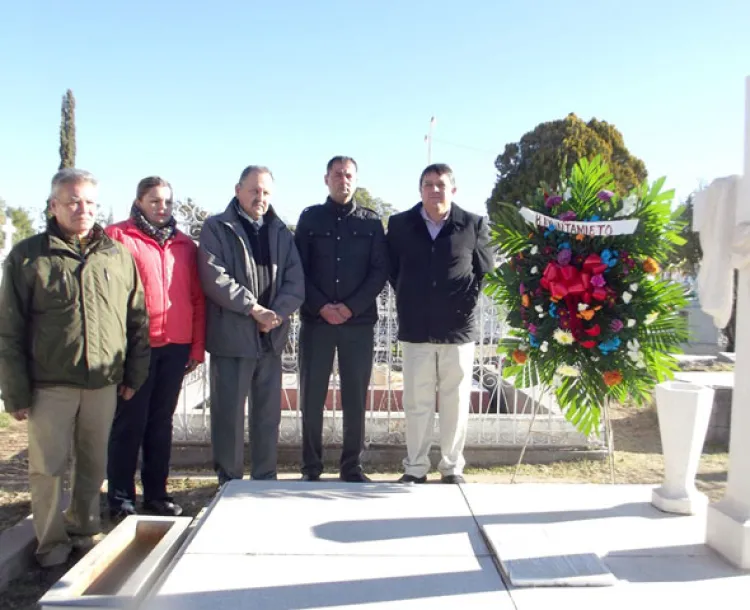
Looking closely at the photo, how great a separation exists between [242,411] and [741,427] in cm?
264

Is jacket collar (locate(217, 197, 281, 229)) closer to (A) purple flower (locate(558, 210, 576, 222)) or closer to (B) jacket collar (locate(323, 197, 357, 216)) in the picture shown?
(B) jacket collar (locate(323, 197, 357, 216))

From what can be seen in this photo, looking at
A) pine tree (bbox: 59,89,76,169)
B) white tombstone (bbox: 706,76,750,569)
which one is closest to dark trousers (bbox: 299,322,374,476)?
white tombstone (bbox: 706,76,750,569)

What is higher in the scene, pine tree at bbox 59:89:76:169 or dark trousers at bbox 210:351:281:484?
pine tree at bbox 59:89:76:169

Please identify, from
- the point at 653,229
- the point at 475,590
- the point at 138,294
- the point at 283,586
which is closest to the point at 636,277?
the point at 653,229

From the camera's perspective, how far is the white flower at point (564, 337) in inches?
139

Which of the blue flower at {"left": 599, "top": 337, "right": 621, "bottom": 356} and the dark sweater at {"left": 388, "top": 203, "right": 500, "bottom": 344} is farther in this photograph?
the dark sweater at {"left": 388, "top": 203, "right": 500, "bottom": 344}

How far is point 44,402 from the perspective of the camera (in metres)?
2.99

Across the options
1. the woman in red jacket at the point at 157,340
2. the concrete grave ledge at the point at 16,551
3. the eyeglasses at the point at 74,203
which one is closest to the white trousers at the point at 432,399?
the woman in red jacket at the point at 157,340

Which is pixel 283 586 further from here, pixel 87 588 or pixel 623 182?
pixel 623 182

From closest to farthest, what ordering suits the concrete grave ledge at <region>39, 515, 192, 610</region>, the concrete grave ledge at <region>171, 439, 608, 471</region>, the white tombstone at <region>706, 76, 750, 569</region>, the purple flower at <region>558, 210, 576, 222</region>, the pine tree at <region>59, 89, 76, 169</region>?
the concrete grave ledge at <region>39, 515, 192, 610</region> → the white tombstone at <region>706, 76, 750, 569</region> → the purple flower at <region>558, 210, 576, 222</region> → the concrete grave ledge at <region>171, 439, 608, 471</region> → the pine tree at <region>59, 89, 76, 169</region>

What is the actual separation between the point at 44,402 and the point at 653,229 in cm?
341

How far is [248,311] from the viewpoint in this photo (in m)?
3.65

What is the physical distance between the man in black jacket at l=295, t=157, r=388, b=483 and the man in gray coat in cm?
20

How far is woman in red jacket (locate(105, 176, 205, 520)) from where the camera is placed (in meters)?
3.57
